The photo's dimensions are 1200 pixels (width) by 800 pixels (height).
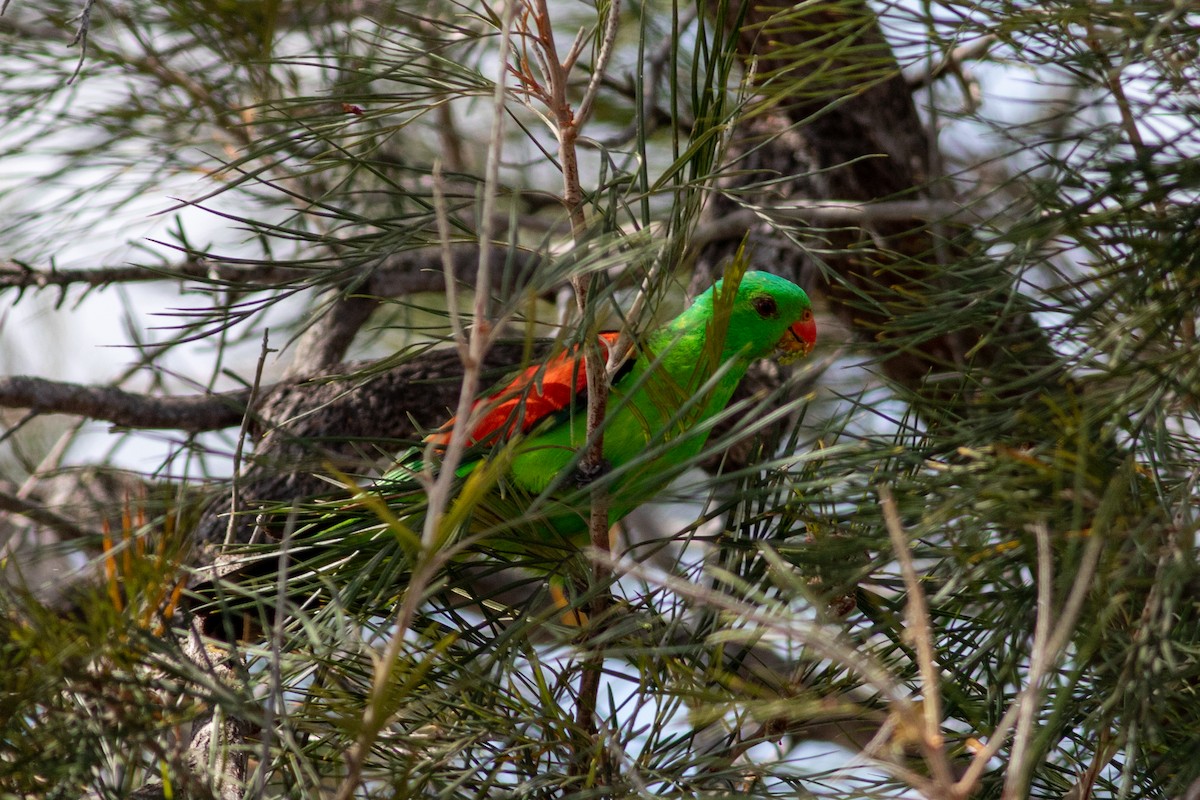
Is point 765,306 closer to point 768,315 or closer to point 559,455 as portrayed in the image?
point 768,315

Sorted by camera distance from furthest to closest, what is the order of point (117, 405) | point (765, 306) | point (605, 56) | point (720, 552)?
point (117, 405) < point (765, 306) < point (720, 552) < point (605, 56)

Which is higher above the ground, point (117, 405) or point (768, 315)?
point (768, 315)

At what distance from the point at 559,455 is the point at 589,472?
0.18 m

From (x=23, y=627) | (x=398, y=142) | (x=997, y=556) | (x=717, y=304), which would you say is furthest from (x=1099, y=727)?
(x=398, y=142)

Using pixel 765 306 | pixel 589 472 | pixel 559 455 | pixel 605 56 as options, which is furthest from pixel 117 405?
pixel 605 56

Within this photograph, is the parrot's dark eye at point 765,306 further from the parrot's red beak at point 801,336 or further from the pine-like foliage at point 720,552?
the pine-like foliage at point 720,552

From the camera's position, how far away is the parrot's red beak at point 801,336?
200 centimetres

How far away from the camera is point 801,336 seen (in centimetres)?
200

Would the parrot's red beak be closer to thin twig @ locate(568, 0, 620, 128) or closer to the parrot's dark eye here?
the parrot's dark eye

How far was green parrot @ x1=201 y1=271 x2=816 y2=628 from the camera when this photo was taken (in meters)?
1.01

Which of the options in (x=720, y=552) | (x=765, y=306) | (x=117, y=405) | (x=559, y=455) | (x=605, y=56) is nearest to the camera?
(x=605, y=56)

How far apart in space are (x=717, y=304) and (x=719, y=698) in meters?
0.47

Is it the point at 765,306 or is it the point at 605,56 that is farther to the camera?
the point at 765,306

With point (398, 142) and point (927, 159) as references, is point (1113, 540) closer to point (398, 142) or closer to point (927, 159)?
point (927, 159)
